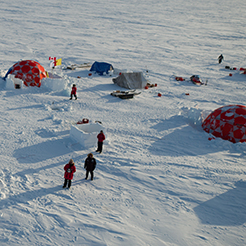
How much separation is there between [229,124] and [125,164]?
5873 mm

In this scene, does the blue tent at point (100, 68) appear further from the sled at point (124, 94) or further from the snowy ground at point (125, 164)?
the sled at point (124, 94)

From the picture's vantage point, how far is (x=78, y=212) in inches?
302

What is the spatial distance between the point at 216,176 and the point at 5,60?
816 inches

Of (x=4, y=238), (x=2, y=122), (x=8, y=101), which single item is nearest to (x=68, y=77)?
(x=8, y=101)

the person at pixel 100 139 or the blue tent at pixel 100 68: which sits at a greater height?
the blue tent at pixel 100 68

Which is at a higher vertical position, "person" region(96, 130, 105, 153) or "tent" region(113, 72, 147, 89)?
"tent" region(113, 72, 147, 89)

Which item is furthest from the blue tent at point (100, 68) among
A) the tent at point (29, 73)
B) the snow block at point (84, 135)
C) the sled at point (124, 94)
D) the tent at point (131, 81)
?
the snow block at point (84, 135)

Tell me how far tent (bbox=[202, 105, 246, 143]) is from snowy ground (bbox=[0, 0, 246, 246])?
61 cm

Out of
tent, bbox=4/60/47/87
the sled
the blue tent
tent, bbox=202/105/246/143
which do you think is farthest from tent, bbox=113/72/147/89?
tent, bbox=202/105/246/143

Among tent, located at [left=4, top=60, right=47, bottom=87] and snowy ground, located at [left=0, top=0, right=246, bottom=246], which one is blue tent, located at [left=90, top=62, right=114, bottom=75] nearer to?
snowy ground, located at [left=0, top=0, right=246, bottom=246]

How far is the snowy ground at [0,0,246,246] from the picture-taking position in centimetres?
723

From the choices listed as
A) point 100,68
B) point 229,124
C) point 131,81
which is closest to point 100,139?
point 229,124

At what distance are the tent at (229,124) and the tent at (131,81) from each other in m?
7.28

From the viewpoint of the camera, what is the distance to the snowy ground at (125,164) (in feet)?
23.7
